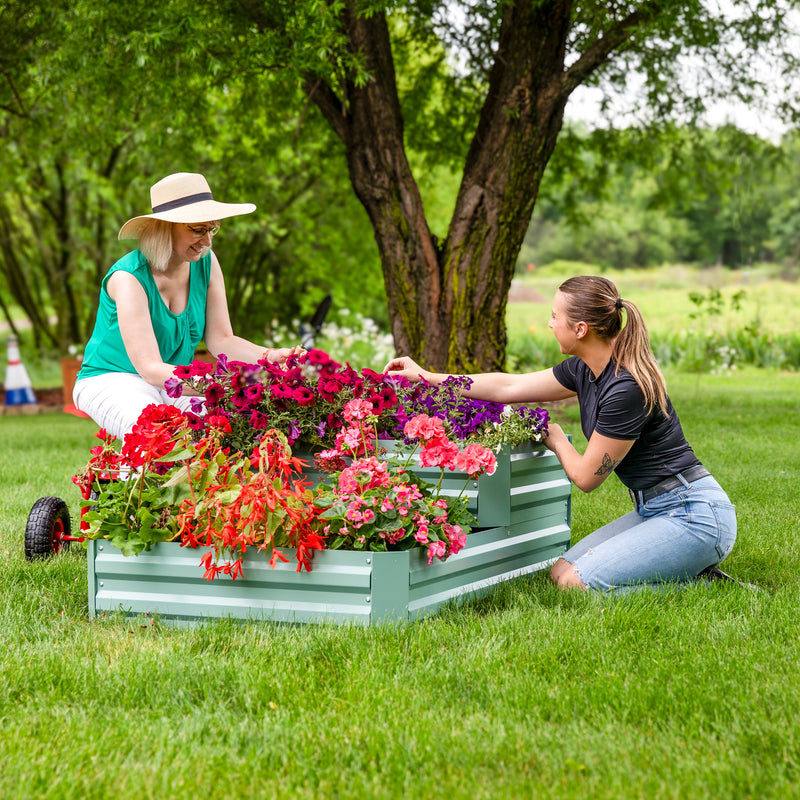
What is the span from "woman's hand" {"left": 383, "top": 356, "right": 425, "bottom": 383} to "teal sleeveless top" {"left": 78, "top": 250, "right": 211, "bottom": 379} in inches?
39.0

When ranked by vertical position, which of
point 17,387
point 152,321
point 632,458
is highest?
point 152,321

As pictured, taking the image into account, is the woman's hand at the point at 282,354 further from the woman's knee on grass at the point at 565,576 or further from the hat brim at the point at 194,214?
the woman's knee on grass at the point at 565,576

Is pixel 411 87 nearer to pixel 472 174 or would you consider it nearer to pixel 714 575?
pixel 472 174

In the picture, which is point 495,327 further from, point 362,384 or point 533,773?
point 533,773

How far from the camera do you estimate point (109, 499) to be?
3283 mm

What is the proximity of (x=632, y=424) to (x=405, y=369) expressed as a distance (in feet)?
3.32

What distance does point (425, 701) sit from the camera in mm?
2441

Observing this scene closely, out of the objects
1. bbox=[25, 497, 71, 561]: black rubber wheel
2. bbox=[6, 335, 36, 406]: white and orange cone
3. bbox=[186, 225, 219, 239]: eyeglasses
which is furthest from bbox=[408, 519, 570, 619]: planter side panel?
bbox=[6, 335, 36, 406]: white and orange cone

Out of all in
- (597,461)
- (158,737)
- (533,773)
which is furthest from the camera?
(597,461)

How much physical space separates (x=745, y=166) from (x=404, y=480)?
9502 mm

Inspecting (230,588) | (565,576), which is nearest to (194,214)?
(230,588)

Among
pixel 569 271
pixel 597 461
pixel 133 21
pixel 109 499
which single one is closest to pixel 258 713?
pixel 109 499

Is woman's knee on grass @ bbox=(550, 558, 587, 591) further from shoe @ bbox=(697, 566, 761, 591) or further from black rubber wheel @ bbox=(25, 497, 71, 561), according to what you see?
Answer: black rubber wheel @ bbox=(25, 497, 71, 561)

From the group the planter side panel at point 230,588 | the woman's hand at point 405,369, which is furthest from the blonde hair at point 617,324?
the planter side panel at point 230,588
